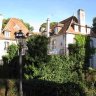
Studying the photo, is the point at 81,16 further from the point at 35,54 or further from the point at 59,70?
the point at 35,54

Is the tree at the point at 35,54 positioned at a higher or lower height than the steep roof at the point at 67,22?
lower

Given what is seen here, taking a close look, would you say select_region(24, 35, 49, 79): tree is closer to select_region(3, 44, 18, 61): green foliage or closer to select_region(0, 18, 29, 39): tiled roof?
select_region(3, 44, 18, 61): green foliage

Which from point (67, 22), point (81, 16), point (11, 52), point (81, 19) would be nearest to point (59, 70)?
point (11, 52)

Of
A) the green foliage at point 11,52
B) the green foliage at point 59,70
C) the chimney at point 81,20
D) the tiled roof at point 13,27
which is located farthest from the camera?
the tiled roof at point 13,27

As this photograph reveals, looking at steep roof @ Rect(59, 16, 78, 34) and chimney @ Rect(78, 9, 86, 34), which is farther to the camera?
chimney @ Rect(78, 9, 86, 34)

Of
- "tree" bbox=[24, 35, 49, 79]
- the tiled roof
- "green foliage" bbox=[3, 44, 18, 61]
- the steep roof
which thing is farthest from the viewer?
the tiled roof

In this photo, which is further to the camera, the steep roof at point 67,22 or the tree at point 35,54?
the steep roof at point 67,22

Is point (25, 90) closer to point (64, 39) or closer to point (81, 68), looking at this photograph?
point (81, 68)

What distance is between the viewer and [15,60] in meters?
37.9

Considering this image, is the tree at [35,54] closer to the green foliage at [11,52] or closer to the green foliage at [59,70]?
the green foliage at [59,70]

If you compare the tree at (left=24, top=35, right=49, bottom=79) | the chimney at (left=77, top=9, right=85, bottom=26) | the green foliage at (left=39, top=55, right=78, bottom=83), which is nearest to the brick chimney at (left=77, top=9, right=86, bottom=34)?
the chimney at (left=77, top=9, right=85, bottom=26)

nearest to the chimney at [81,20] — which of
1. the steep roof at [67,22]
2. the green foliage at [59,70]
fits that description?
the steep roof at [67,22]

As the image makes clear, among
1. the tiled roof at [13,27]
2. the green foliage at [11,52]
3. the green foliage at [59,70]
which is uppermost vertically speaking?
the tiled roof at [13,27]

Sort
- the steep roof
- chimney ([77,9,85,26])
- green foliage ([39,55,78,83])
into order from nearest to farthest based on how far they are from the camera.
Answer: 1. green foliage ([39,55,78,83])
2. the steep roof
3. chimney ([77,9,85,26])
